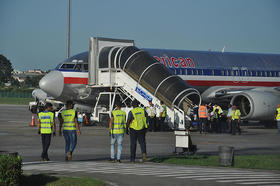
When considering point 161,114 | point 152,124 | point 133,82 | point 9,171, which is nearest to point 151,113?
point 161,114

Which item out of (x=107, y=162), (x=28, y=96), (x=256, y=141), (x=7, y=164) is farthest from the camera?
(x=28, y=96)

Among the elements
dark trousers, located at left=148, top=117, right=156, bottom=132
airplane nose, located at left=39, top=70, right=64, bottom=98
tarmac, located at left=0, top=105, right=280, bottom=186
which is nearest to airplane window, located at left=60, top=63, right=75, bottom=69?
airplane nose, located at left=39, top=70, right=64, bottom=98

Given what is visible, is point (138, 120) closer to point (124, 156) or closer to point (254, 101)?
point (124, 156)

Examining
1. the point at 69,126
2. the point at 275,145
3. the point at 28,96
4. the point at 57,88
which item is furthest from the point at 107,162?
the point at 28,96

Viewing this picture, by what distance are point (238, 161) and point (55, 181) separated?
6.97 meters

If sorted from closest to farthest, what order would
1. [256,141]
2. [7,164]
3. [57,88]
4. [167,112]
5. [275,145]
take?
[7,164] < [275,145] < [256,141] < [167,112] < [57,88]

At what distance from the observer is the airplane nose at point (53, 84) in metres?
31.9

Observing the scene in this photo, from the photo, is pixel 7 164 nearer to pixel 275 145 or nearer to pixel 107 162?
pixel 107 162

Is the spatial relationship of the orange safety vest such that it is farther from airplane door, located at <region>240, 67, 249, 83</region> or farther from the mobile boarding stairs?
airplane door, located at <region>240, 67, 249, 83</region>

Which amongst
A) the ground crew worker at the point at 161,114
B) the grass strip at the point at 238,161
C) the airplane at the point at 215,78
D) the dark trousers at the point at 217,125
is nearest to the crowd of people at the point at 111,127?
the grass strip at the point at 238,161

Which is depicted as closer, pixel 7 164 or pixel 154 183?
pixel 7 164

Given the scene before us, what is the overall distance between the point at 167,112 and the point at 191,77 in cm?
645

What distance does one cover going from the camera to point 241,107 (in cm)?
3425

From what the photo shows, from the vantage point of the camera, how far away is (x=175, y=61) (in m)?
35.7
